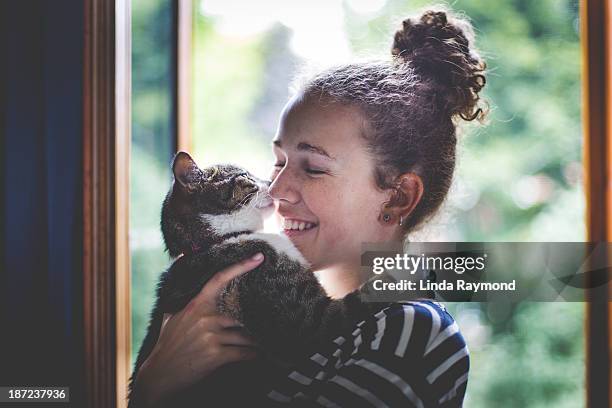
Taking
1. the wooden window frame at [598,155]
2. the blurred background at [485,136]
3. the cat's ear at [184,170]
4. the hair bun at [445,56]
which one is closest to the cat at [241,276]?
the cat's ear at [184,170]

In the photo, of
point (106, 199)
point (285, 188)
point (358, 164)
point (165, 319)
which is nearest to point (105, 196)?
point (106, 199)

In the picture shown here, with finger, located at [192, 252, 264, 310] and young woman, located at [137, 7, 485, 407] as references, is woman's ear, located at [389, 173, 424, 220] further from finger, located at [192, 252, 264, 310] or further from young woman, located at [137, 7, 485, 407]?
finger, located at [192, 252, 264, 310]

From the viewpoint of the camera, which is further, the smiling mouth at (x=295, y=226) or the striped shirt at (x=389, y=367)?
the smiling mouth at (x=295, y=226)

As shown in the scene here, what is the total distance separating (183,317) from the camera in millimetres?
967

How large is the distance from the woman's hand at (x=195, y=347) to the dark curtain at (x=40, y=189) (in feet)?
0.83

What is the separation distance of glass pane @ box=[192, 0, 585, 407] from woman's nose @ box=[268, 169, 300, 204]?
13 centimetres

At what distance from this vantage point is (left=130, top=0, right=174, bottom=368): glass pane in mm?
1147

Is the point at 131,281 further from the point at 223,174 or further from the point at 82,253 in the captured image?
the point at 223,174

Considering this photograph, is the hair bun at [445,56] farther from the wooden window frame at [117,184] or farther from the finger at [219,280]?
the finger at [219,280]

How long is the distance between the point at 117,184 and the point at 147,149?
0.41 ft

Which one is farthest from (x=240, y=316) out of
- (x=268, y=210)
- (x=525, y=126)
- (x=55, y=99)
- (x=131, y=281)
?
(x=525, y=126)

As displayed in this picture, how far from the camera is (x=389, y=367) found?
0.82 metres

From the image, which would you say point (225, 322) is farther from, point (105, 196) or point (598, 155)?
point (598, 155)

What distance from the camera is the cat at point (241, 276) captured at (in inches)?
36.4
